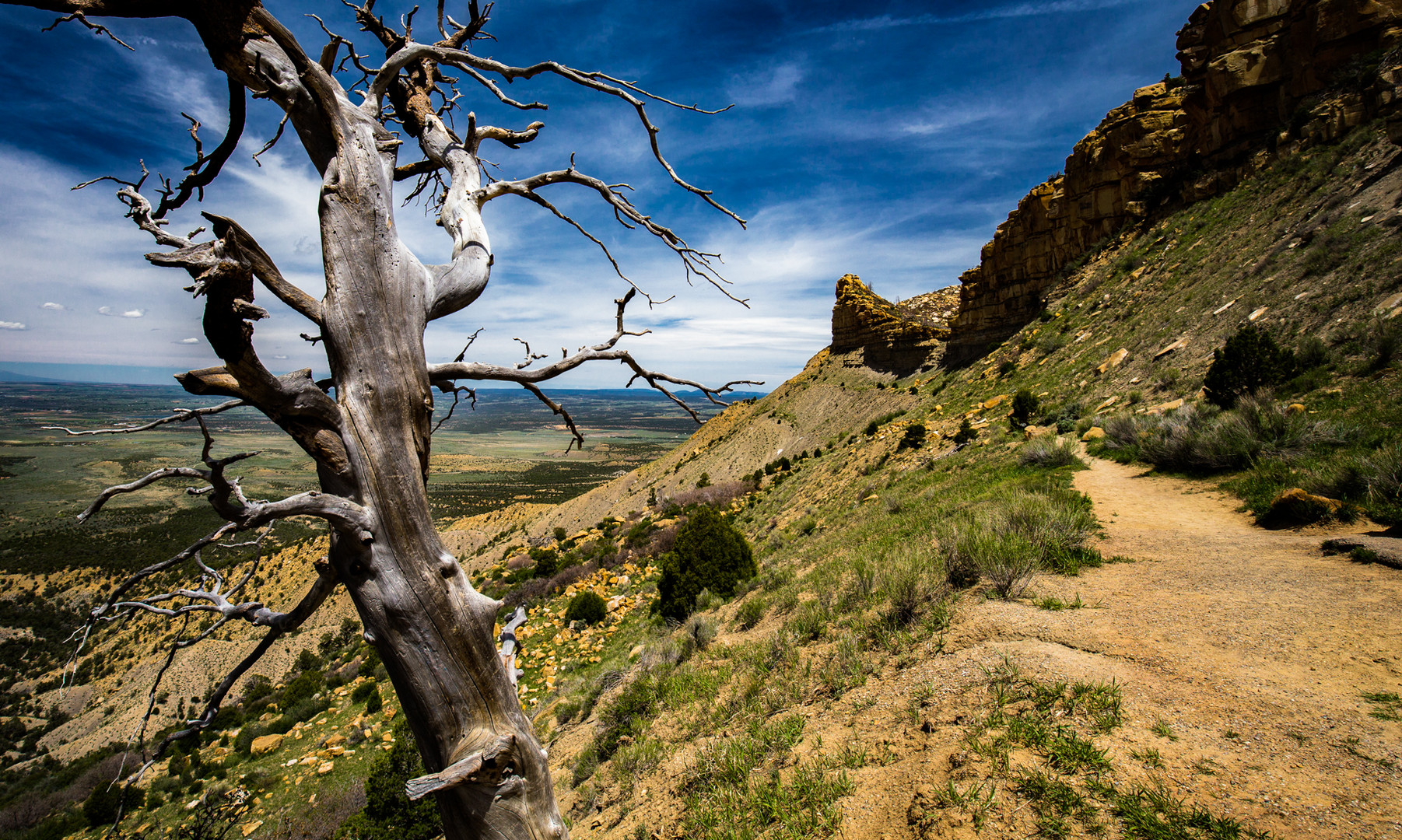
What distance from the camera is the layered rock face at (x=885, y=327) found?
3319 cm

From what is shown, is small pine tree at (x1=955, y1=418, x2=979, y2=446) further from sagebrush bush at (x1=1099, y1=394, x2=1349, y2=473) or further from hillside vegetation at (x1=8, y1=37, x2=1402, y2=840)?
sagebrush bush at (x1=1099, y1=394, x2=1349, y2=473)

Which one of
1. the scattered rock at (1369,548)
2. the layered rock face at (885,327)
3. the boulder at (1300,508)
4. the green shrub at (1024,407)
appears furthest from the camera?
the layered rock face at (885,327)

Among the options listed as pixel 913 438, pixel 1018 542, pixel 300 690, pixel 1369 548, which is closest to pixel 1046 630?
pixel 1018 542

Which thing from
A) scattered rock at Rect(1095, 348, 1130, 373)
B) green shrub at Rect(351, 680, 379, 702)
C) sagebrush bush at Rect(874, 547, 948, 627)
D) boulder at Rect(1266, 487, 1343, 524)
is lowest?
green shrub at Rect(351, 680, 379, 702)

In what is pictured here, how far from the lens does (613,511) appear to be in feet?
110

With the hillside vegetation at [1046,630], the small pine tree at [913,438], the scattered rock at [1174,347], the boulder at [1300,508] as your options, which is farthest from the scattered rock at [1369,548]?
the small pine tree at [913,438]

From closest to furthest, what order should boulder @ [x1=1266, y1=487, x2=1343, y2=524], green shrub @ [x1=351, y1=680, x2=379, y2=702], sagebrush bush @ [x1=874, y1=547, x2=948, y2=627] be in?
sagebrush bush @ [x1=874, y1=547, x2=948, y2=627]
boulder @ [x1=1266, y1=487, x2=1343, y2=524]
green shrub @ [x1=351, y1=680, x2=379, y2=702]

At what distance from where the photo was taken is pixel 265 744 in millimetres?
13922

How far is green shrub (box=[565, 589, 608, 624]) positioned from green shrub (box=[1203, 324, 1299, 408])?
1312 centimetres

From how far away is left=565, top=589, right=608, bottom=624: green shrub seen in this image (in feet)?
41.0

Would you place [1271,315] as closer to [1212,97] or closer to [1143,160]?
[1212,97]

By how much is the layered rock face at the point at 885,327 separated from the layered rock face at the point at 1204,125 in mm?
3707

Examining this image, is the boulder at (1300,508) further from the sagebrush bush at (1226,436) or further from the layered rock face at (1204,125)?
the layered rock face at (1204,125)

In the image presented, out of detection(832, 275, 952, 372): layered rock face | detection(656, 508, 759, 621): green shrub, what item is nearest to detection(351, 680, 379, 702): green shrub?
detection(656, 508, 759, 621): green shrub
